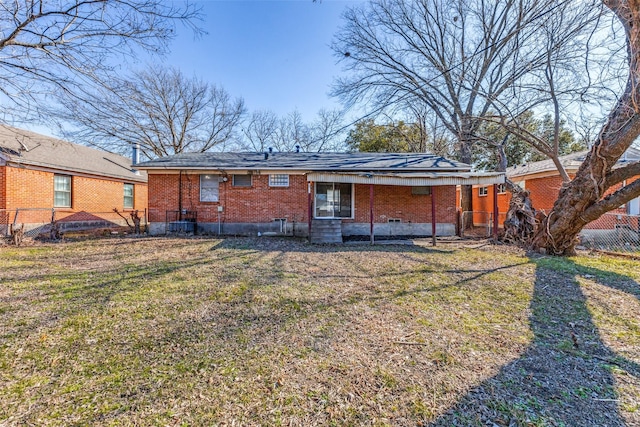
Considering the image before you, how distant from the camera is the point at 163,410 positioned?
7.01 ft

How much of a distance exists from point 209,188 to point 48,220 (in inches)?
273

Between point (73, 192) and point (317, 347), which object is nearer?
point (317, 347)

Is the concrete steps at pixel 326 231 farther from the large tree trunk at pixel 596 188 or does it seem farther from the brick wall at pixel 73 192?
the brick wall at pixel 73 192

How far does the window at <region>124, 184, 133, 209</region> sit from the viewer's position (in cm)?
1661

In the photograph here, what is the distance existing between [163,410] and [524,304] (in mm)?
5069

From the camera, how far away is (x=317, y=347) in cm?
307

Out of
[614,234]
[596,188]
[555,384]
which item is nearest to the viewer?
[555,384]

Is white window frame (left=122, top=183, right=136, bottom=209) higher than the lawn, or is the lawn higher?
white window frame (left=122, top=183, right=136, bottom=209)

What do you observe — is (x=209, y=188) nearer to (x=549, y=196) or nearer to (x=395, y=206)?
(x=395, y=206)

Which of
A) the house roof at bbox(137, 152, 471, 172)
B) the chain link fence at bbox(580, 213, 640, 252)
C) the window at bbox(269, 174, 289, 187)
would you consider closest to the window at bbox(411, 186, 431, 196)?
the house roof at bbox(137, 152, 471, 172)

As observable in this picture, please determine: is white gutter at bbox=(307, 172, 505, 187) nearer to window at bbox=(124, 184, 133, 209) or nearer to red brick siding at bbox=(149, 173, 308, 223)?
red brick siding at bbox=(149, 173, 308, 223)

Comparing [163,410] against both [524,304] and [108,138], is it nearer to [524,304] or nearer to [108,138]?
[524,304]

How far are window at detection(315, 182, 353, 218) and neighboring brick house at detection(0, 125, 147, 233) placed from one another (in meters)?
8.61

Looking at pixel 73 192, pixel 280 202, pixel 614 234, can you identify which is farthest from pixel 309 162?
pixel 614 234
